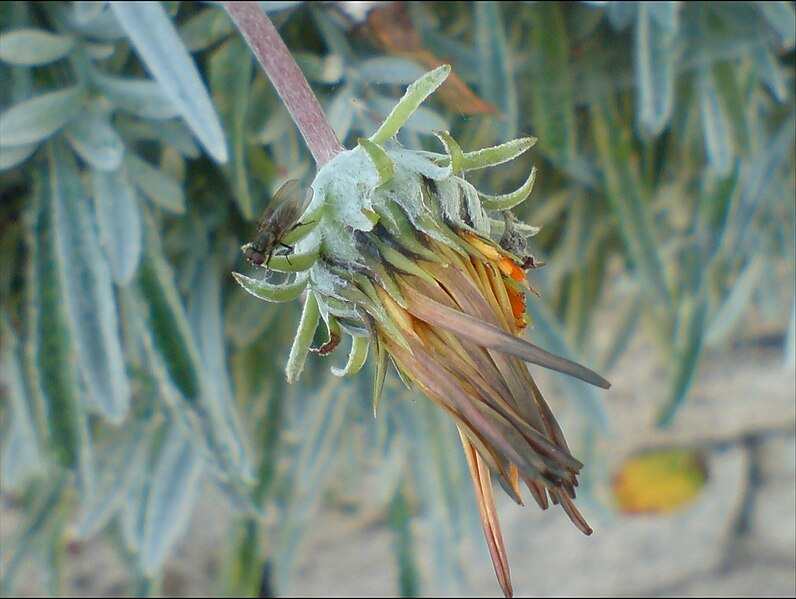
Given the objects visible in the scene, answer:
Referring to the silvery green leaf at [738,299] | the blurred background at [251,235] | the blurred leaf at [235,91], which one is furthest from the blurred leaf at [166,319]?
the silvery green leaf at [738,299]

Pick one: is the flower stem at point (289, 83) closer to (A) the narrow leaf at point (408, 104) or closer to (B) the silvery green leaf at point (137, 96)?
(A) the narrow leaf at point (408, 104)

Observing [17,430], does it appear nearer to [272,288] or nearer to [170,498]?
[170,498]

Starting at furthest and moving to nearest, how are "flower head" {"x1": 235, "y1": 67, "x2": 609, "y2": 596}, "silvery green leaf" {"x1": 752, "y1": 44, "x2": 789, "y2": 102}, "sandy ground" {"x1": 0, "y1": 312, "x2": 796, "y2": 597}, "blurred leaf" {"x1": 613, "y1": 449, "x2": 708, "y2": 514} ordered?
"blurred leaf" {"x1": 613, "y1": 449, "x2": 708, "y2": 514} → "sandy ground" {"x1": 0, "y1": 312, "x2": 796, "y2": 597} → "silvery green leaf" {"x1": 752, "y1": 44, "x2": 789, "y2": 102} → "flower head" {"x1": 235, "y1": 67, "x2": 609, "y2": 596}

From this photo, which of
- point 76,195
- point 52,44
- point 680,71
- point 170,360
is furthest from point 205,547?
point 680,71

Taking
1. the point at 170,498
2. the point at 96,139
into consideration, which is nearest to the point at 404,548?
the point at 170,498

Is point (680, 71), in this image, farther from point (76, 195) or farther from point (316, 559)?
point (316, 559)

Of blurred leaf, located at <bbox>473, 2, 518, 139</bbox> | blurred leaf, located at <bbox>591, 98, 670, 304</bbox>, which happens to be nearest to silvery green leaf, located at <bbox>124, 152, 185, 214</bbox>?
blurred leaf, located at <bbox>473, 2, 518, 139</bbox>

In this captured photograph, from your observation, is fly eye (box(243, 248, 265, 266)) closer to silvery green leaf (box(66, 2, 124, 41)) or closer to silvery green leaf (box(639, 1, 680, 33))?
silvery green leaf (box(66, 2, 124, 41))
